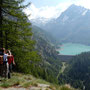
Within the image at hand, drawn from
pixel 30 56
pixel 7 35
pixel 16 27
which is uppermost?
pixel 16 27

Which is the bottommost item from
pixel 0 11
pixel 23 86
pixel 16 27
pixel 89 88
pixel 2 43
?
pixel 89 88

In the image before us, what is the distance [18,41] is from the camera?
1555 cm

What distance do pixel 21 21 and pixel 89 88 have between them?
402ft

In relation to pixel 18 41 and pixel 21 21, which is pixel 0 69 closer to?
pixel 18 41

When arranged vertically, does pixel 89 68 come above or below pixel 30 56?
below

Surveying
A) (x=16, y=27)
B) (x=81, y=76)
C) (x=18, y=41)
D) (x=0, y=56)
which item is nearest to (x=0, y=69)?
(x=0, y=56)

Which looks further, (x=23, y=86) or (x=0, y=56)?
(x=0, y=56)

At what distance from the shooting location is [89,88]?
4724 inches

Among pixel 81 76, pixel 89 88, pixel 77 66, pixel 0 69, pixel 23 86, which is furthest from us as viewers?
pixel 77 66

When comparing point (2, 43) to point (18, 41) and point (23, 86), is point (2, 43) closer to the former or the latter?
point (18, 41)

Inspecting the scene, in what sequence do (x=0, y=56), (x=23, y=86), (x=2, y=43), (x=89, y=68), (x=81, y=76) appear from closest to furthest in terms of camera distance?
(x=23, y=86)
(x=0, y=56)
(x=2, y=43)
(x=81, y=76)
(x=89, y=68)

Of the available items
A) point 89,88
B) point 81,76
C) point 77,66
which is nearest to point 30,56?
point 89,88

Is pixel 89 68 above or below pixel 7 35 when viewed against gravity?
below

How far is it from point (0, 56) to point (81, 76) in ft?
553
